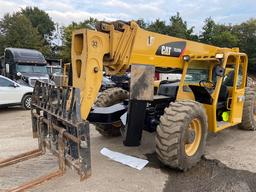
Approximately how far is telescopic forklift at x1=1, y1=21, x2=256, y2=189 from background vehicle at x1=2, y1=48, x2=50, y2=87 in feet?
37.8

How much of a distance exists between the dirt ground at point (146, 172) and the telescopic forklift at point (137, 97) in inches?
13.5

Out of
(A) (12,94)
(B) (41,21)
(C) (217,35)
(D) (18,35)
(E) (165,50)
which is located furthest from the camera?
(B) (41,21)

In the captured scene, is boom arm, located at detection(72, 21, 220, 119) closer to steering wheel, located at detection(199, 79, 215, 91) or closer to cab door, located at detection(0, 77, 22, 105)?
steering wheel, located at detection(199, 79, 215, 91)

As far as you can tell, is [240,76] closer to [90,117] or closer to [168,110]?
[168,110]

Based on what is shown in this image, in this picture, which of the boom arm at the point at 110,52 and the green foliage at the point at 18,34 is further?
the green foliage at the point at 18,34

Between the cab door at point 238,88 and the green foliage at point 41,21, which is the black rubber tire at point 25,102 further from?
the green foliage at point 41,21

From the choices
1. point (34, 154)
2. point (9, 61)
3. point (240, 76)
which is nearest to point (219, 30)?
point (9, 61)

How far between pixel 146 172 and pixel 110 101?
217 cm

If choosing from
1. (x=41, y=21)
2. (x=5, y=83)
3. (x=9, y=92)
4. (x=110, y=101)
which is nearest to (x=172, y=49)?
(x=110, y=101)

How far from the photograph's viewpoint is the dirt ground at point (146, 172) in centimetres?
456

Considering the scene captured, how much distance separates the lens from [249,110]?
7523 mm

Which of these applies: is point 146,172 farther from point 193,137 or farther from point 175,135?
point 193,137

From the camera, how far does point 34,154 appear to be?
5.04 m

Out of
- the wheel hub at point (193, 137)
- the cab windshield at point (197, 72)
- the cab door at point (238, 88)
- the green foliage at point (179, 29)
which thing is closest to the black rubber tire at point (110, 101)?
the cab windshield at point (197, 72)
